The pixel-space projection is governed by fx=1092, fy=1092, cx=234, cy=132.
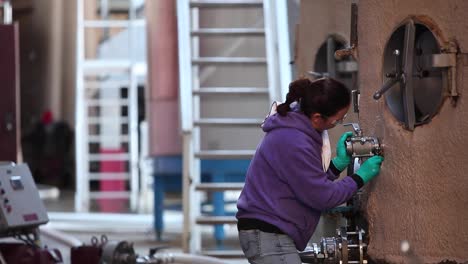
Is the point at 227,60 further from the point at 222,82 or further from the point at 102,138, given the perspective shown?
the point at 102,138

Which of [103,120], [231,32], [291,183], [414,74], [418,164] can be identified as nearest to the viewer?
[418,164]

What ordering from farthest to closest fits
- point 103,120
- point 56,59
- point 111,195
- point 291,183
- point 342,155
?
1. point 56,59
2. point 103,120
3. point 111,195
4. point 342,155
5. point 291,183

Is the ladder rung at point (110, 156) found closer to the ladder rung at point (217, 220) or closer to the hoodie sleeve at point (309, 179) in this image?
the ladder rung at point (217, 220)

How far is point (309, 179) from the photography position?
13.3 ft

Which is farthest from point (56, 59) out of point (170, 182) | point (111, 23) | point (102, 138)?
point (170, 182)

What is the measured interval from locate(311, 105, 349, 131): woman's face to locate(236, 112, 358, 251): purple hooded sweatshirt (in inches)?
0.9

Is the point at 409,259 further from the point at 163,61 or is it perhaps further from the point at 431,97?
the point at 163,61

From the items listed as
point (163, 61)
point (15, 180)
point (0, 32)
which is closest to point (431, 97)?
point (15, 180)

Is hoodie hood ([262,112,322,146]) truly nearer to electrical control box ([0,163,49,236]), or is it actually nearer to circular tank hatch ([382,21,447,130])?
circular tank hatch ([382,21,447,130])

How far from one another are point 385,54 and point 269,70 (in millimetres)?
5055

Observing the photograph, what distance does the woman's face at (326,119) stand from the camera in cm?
409

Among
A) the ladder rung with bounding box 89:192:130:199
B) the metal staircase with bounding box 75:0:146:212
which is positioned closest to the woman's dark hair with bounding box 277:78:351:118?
the metal staircase with bounding box 75:0:146:212

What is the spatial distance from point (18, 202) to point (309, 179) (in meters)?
3.79

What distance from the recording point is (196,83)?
31.5 feet
